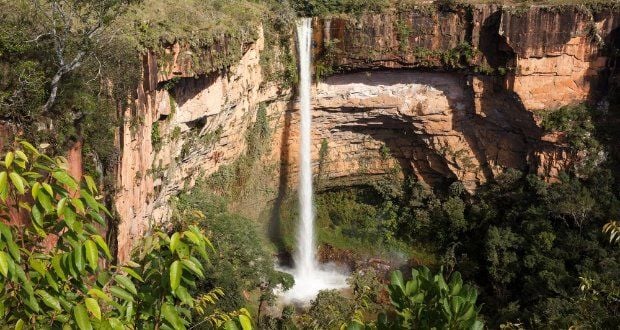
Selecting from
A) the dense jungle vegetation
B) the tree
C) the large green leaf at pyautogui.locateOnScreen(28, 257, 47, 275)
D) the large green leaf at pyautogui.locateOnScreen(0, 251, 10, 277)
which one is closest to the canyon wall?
the dense jungle vegetation

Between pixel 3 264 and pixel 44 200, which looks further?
pixel 44 200

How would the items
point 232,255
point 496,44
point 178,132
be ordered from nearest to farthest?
1. point 178,132
2. point 232,255
3. point 496,44

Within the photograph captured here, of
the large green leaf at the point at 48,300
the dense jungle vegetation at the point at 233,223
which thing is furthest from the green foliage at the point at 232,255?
the large green leaf at the point at 48,300

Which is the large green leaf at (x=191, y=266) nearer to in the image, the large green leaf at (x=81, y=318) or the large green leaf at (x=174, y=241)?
the large green leaf at (x=174, y=241)

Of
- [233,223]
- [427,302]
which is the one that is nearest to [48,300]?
[427,302]

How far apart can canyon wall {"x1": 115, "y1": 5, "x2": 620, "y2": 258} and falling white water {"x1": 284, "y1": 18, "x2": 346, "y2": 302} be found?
1.34ft

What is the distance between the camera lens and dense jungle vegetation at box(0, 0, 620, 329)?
2639 millimetres

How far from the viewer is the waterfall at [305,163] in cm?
1598

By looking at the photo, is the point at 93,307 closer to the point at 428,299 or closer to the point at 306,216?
the point at 428,299

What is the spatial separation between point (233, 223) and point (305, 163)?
4.94 meters

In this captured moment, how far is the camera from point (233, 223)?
1287 centimetres

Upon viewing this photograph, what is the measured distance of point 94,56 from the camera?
815 centimetres

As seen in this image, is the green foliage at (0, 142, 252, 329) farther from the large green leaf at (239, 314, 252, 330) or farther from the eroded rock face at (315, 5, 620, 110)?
the eroded rock face at (315, 5, 620, 110)

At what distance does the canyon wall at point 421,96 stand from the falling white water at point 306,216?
1.34ft
